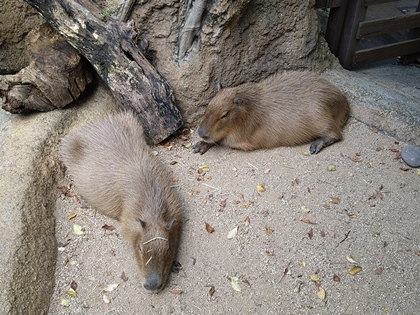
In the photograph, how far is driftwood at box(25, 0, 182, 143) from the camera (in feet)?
13.3

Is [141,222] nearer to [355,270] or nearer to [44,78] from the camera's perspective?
[355,270]

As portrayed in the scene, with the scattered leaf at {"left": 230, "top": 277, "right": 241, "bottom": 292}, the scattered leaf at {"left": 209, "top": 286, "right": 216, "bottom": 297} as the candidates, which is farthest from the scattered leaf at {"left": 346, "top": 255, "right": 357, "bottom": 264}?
the scattered leaf at {"left": 209, "top": 286, "right": 216, "bottom": 297}

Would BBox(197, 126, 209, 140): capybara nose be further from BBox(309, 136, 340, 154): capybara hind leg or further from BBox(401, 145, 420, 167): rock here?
BBox(401, 145, 420, 167): rock

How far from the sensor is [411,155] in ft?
14.1

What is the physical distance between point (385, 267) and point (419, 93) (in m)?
2.65

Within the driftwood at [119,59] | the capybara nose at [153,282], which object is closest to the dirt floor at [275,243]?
the capybara nose at [153,282]

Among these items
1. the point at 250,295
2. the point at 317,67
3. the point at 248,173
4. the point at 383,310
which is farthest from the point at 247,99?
the point at 383,310

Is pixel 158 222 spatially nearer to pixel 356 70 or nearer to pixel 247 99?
pixel 247 99

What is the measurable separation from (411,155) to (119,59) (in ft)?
10.4

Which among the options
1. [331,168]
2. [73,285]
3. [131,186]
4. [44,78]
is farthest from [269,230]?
[44,78]

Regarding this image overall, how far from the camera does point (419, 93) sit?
201 inches

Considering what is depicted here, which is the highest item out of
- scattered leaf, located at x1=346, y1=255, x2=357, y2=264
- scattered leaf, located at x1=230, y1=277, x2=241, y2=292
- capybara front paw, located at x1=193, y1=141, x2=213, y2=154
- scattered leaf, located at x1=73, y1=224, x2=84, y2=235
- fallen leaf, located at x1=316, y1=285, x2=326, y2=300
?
capybara front paw, located at x1=193, y1=141, x2=213, y2=154

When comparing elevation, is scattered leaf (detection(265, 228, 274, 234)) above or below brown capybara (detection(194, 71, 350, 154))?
below

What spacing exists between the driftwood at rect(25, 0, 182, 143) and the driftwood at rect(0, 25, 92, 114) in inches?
8.9
